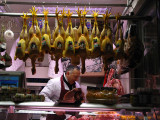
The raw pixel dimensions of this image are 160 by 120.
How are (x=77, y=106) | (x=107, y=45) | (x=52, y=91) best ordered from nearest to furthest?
(x=77, y=106)
(x=107, y=45)
(x=52, y=91)

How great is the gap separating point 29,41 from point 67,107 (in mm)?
986

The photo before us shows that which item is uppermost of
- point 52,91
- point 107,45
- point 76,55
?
point 107,45

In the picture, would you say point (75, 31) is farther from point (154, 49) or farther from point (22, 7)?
point (22, 7)

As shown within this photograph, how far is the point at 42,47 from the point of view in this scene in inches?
102

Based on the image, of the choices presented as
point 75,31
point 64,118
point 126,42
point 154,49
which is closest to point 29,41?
point 75,31

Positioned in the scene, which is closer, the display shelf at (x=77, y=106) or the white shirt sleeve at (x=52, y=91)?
the display shelf at (x=77, y=106)

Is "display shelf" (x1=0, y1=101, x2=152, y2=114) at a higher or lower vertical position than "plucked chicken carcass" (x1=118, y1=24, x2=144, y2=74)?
lower

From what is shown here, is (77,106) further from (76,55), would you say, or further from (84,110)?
(76,55)

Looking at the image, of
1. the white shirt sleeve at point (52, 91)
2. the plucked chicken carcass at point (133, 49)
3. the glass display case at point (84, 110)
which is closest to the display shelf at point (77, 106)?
the glass display case at point (84, 110)

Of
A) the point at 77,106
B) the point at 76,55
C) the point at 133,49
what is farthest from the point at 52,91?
the point at 133,49

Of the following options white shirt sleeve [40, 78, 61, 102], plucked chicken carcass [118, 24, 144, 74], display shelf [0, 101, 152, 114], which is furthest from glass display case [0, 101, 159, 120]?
white shirt sleeve [40, 78, 61, 102]

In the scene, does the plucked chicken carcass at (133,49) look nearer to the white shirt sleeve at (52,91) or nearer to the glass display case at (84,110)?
the glass display case at (84,110)

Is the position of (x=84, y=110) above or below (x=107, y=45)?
below

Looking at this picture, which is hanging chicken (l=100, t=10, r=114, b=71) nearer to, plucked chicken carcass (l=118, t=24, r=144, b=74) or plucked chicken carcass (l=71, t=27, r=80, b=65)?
plucked chicken carcass (l=118, t=24, r=144, b=74)
